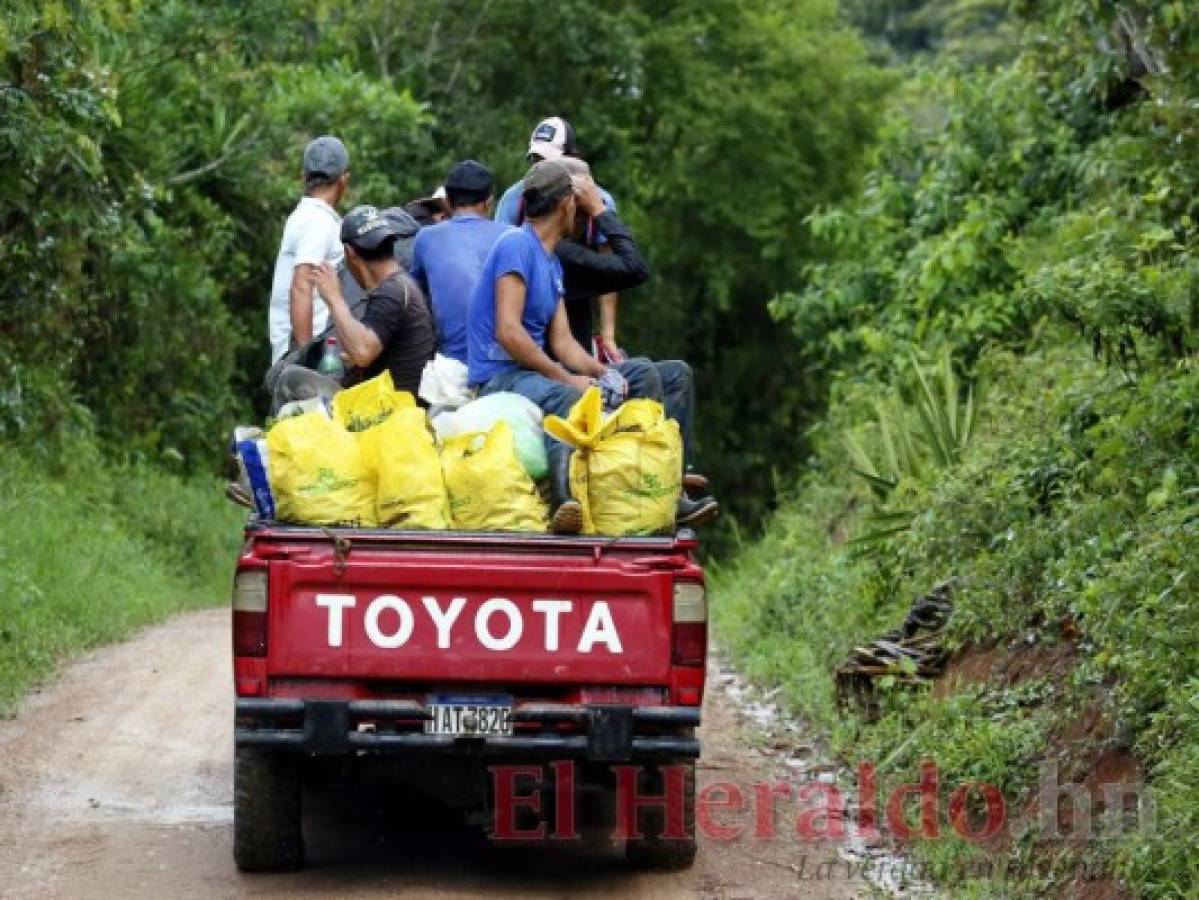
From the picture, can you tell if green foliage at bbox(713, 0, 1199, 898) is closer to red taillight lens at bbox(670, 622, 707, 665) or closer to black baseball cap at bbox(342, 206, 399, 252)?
red taillight lens at bbox(670, 622, 707, 665)

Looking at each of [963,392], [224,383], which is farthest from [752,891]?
[224,383]

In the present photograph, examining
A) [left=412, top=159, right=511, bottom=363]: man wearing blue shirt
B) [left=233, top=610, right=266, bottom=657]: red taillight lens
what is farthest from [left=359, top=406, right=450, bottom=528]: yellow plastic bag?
[left=412, top=159, right=511, bottom=363]: man wearing blue shirt

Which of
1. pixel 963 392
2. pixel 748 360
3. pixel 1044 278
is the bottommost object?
pixel 748 360

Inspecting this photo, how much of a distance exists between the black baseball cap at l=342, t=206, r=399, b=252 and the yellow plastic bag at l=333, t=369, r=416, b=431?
975mm

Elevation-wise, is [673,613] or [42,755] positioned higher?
[673,613]

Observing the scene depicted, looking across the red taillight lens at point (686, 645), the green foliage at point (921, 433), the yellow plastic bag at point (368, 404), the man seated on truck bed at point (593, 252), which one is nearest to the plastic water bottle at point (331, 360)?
the man seated on truck bed at point (593, 252)

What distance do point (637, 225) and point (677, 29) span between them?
284 cm

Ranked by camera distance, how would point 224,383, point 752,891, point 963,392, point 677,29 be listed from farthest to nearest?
point 677,29, point 224,383, point 963,392, point 752,891

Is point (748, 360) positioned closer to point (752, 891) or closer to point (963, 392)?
point (963, 392)

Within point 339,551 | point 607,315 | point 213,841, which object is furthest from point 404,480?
point 607,315

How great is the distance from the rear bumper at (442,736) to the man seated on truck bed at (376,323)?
1.80 meters

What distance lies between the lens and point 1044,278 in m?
10.8

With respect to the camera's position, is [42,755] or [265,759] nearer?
[265,759]

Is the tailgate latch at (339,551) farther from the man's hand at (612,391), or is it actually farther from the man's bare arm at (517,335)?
the man's hand at (612,391)
